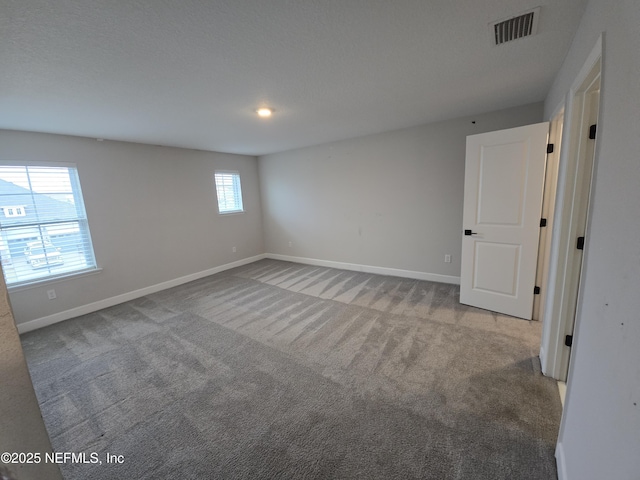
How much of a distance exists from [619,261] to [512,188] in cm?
218

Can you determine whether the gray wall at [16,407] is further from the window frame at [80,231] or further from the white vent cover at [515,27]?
the window frame at [80,231]

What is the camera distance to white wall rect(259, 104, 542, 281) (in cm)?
365

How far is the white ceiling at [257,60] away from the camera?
4.34 ft

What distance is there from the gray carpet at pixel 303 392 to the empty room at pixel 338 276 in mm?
17

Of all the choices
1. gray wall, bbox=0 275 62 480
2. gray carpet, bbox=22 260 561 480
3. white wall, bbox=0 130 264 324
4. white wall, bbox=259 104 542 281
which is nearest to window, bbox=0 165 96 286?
white wall, bbox=0 130 264 324

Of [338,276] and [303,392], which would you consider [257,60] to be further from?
[338,276]

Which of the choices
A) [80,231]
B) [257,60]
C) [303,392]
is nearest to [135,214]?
[80,231]

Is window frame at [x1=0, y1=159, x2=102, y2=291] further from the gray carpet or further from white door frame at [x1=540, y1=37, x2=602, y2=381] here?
white door frame at [x1=540, y1=37, x2=602, y2=381]

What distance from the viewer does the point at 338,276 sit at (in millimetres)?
4621

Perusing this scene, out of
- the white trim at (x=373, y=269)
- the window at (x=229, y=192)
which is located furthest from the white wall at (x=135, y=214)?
the white trim at (x=373, y=269)

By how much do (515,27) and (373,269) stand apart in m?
3.63

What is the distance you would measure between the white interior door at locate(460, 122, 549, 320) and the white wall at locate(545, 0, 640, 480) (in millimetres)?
1540

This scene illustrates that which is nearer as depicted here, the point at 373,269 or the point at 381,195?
the point at 381,195

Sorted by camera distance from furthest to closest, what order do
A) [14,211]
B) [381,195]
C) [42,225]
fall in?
[381,195], [42,225], [14,211]
